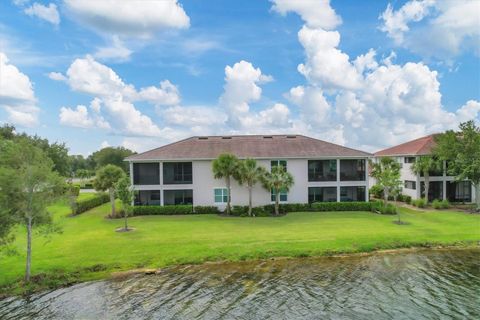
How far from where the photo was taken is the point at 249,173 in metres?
33.0

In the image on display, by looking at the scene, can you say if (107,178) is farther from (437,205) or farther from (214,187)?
(437,205)

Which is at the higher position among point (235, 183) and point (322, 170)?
point (322, 170)

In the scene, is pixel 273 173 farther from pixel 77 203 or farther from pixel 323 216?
pixel 77 203

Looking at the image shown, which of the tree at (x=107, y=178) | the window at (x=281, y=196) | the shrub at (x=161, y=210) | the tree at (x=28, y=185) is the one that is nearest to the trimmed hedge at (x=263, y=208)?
the shrub at (x=161, y=210)

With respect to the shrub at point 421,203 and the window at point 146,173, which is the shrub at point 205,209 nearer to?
the window at point 146,173

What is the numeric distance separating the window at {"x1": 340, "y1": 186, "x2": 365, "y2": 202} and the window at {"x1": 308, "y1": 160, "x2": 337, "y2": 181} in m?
2.07

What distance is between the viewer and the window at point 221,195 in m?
35.7

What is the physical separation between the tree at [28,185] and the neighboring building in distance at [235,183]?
18.7 m

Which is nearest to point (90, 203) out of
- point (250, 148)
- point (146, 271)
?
point (250, 148)

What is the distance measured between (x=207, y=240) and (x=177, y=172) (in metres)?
15.0

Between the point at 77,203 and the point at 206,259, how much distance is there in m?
22.6

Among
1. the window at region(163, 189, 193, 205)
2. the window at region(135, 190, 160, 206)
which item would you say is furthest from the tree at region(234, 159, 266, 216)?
the window at region(135, 190, 160, 206)

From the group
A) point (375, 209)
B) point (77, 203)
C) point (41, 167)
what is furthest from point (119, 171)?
point (375, 209)

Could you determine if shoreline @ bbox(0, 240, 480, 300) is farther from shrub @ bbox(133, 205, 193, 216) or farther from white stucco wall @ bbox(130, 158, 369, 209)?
shrub @ bbox(133, 205, 193, 216)
